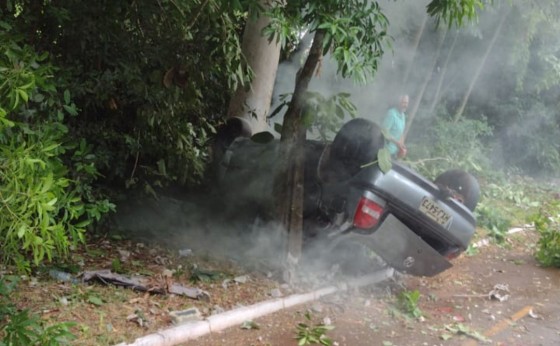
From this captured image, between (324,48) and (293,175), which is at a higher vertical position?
(324,48)

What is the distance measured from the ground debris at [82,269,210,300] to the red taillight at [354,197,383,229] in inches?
50.8

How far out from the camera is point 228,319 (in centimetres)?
374

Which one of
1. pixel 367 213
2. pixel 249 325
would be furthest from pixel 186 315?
pixel 367 213

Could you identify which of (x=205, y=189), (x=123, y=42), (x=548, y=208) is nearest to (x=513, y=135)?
(x=548, y=208)

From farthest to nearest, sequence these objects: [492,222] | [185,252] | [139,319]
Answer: [492,222] → [185,252] → [139,319]

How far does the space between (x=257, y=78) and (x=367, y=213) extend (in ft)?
8.65

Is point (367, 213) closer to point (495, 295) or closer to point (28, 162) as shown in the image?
point (495, 295)

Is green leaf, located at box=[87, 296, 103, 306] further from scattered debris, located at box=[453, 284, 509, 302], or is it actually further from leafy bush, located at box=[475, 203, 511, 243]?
leafy bush, located at box=[475, 203, 511, 243]

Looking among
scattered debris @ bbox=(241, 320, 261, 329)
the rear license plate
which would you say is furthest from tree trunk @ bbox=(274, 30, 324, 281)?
the rear license plate

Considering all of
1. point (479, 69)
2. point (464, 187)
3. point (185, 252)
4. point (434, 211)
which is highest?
point (479, 69)

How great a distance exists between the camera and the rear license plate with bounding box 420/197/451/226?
4484mm

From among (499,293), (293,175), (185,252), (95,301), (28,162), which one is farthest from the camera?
(499,293)

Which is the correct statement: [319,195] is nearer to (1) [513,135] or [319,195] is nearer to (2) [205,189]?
(2) [205,189]

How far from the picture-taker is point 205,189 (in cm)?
570
